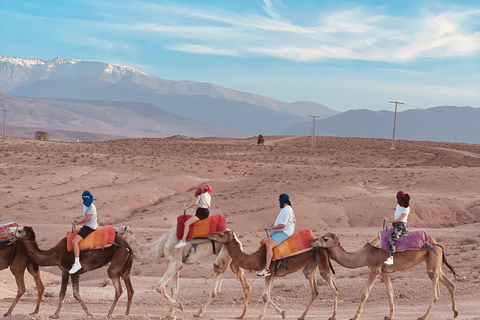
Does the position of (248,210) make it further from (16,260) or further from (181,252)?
(16,260)

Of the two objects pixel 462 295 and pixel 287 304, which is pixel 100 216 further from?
pixel 462 295

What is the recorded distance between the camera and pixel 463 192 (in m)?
39.2

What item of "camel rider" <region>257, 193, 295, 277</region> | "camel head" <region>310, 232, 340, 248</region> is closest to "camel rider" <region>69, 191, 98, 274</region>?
"camel rider" <region>257, 193, 295, 277</region>

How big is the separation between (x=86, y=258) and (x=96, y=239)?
48 centimetres

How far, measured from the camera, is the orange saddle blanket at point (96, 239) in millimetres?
12836

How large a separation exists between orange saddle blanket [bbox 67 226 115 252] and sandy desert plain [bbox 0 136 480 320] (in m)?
1.59

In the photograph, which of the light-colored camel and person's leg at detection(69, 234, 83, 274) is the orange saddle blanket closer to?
person's leg at detection(69, 234, 83, 274)

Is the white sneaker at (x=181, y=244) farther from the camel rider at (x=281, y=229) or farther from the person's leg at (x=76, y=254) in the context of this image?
the person's leg at (x=76, y=254)

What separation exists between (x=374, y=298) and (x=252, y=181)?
31036mm

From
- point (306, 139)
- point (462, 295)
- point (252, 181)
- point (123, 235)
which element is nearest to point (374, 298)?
point (462, 295)

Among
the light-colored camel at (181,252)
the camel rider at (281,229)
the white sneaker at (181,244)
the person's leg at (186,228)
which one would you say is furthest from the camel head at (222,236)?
the camel rider at (281,229)

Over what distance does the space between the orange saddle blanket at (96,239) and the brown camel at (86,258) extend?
152 mm

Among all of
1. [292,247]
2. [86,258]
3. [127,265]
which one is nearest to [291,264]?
[292,247]

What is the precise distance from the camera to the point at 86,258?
1294 centimetres
